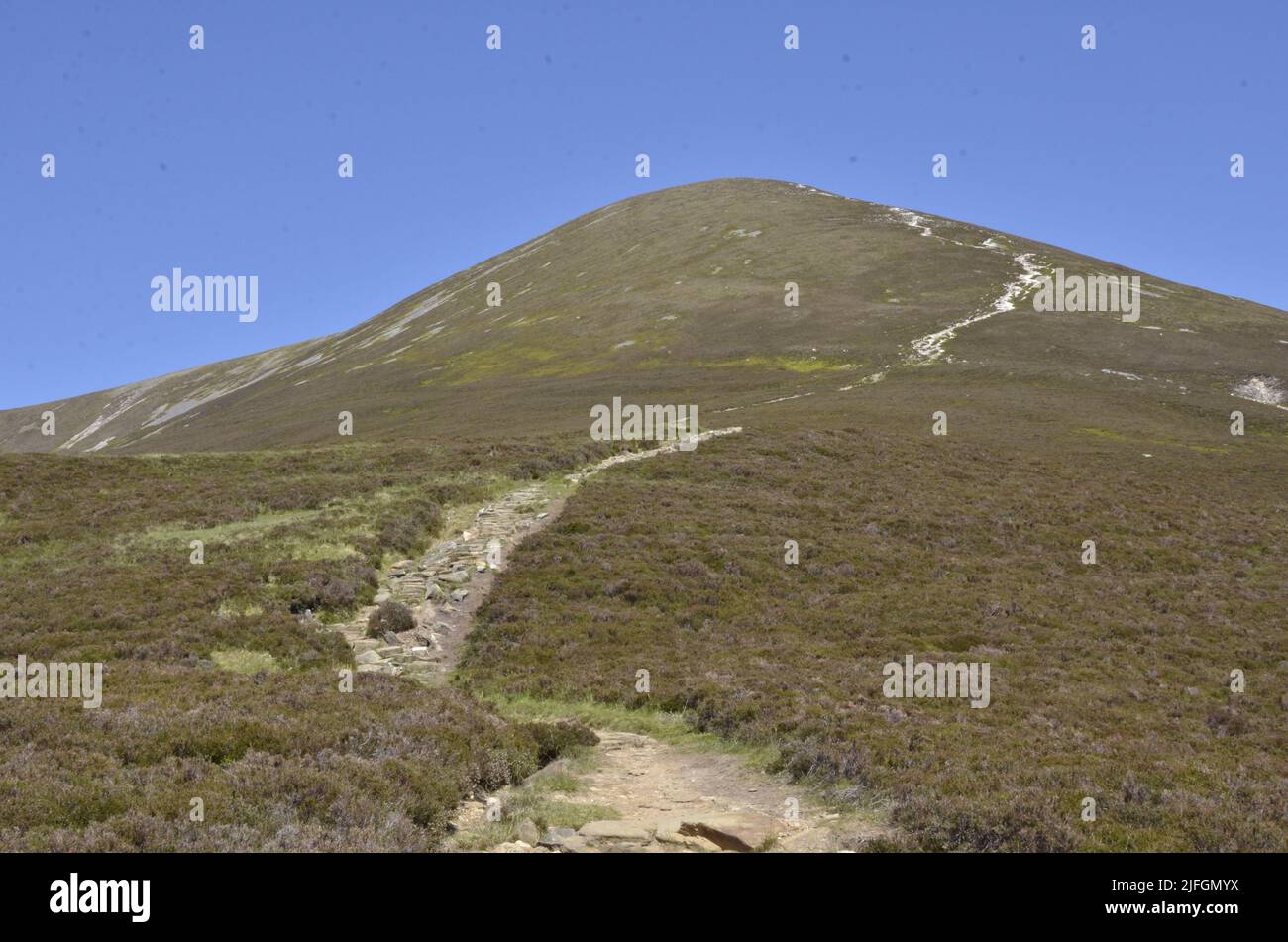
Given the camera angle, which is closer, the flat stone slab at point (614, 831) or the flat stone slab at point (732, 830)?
the flat stone slab at point (732, 830)

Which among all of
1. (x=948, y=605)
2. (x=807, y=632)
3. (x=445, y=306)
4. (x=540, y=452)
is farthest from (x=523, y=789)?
(x=445, y=306)

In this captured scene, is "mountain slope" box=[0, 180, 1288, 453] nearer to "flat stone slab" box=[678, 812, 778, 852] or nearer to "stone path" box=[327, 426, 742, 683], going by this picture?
"stone path" box=[327, 426, 742, 683]

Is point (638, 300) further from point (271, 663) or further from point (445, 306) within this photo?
point (271, 663)

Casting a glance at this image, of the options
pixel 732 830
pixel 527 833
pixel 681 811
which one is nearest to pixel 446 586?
pixel 681 811

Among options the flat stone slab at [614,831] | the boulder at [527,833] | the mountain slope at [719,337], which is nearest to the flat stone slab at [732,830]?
the flat stone slab at [614,831]

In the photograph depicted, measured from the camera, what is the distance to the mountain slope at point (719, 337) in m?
74.6

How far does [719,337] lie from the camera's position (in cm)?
9431

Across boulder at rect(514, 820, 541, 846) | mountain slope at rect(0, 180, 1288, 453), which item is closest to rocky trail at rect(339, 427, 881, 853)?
boulder at rect(514, 820, 541, 846)

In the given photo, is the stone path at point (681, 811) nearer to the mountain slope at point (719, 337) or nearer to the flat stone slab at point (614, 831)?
the flat stone slab at point (614, 831)

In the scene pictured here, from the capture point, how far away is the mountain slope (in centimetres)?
7462

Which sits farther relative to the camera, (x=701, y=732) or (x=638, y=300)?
(x=638, y=300)

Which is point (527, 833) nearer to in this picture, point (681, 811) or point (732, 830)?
point (732, 830)
